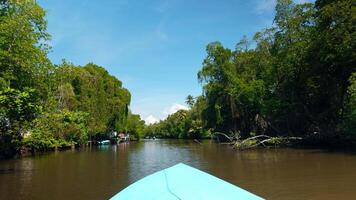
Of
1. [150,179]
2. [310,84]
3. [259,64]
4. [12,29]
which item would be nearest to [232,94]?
[259,64]

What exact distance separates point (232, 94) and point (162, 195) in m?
51.8

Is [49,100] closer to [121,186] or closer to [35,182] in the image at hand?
[35,182]

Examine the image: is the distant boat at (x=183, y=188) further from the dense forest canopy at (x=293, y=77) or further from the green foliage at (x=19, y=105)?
the dense forest canopy at (x=293, y=77)

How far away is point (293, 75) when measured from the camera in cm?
3978

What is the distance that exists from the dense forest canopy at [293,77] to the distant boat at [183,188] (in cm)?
2776

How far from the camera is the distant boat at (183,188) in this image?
2355 millimetres

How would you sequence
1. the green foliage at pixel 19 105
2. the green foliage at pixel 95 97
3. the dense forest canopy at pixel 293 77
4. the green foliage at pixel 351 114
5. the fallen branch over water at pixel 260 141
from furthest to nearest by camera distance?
1. the green foliage at pixel 95 97
2. the fallen branch over water at pixel 260 141
3. the dense forest canopy at pixel 293 77
4. the green foliage at pixel 351 114
5. the green foliage at pixel 19 105

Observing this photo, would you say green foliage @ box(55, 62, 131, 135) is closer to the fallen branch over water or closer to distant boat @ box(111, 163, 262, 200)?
the fallen branch over water

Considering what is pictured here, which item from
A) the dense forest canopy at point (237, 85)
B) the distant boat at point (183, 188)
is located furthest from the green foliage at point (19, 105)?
the distant boat at point (183, 188)

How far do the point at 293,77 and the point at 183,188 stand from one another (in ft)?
130

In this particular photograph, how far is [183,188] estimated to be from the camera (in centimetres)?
239

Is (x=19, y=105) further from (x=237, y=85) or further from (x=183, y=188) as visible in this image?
(x=237, y=85)

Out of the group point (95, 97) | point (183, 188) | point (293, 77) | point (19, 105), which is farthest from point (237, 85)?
point (183, 188)

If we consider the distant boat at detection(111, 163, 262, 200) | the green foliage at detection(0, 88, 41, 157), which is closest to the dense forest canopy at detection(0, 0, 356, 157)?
the green foliage at detection(0, 88, 41, 157)
